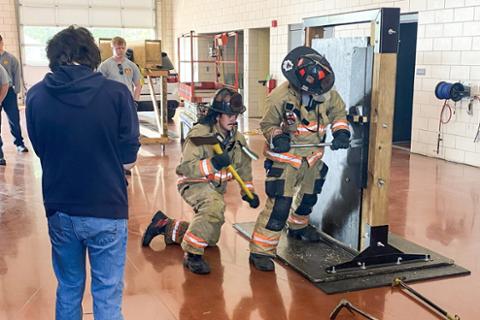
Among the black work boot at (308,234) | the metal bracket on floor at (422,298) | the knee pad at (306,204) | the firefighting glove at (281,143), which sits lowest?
the metal bracket on floor at (422,298)

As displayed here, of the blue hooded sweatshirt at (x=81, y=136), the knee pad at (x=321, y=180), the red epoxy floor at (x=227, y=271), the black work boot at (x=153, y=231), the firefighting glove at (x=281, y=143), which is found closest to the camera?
the blue hooded sweatshirt at (x=81, y=136)

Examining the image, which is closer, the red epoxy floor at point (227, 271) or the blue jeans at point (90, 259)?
the blue jeans at point (90, 259)

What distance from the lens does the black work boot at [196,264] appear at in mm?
3926

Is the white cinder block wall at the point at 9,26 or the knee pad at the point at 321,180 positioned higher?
the white cinder block wall at the point at 9,26

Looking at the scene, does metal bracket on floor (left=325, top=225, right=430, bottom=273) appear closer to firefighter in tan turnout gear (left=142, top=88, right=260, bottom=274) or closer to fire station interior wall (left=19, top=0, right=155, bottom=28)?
firefighter in tan turnout gear (left=142, top=88, right=260, bottom=274)

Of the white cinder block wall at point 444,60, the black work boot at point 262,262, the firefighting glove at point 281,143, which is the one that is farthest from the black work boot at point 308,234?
the white cinder block wall at point 444,60

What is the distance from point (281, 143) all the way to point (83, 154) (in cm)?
178

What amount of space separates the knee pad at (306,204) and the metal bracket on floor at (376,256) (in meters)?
0.57

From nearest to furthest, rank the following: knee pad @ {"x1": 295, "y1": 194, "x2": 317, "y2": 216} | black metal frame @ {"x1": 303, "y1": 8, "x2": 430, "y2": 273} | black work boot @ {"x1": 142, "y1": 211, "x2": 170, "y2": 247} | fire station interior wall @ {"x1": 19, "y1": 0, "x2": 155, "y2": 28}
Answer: black metal frame @ {"x1": 303, "y1": 8, "x2": 430, "y2": 273}, knee pad @ {"x1": 295, "y1": 194, "x2": 317, "y2": 216}, black work boot @ {"x1": 142, "y1": 211, "x2": 170, "y2": 247}, fire station interior wall @ {"x1": 19, "y1": 0, "x2": 155, "y2": 28}

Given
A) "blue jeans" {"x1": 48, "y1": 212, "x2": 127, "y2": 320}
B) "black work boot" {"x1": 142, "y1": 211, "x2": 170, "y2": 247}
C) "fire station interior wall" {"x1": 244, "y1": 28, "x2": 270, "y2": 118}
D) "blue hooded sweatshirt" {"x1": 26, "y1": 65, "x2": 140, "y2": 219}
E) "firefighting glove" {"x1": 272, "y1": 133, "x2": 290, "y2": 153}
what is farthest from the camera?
"fire station interior wall" {"x1": 244, "y1": 28, "x2": 270, "y2": 118}

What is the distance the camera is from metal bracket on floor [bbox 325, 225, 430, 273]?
3922 millimetres

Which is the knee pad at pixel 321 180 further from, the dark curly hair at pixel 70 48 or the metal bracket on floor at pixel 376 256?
the dark curly hair at pixel 70 48

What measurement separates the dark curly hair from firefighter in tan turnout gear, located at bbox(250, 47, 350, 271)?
1.79m

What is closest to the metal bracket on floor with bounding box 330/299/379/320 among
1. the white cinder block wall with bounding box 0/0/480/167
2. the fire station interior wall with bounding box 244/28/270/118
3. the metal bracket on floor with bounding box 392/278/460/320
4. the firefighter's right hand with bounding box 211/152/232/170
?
the metal bracket on floor with bounding box 392/278/460/320
